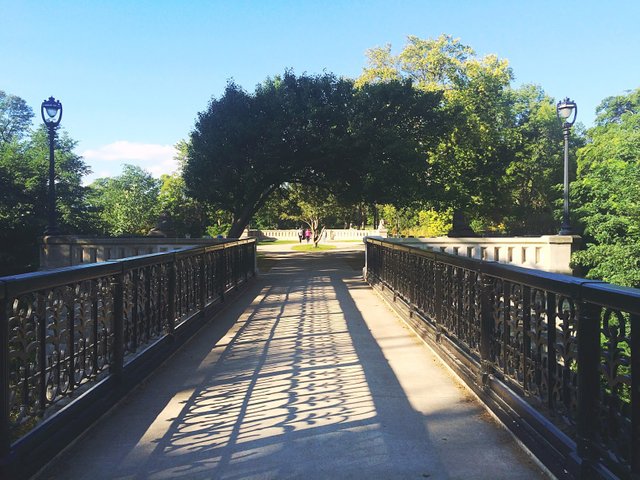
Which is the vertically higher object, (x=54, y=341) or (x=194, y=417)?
(x=54, y=341)

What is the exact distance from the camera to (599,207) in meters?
23.5

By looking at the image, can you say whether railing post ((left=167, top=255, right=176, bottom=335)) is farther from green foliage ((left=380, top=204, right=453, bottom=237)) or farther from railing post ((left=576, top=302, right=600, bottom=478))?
green foliage ((left=380, top=204, right=453, bottom=237))

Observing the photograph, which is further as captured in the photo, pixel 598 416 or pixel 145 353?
pixel 145 353

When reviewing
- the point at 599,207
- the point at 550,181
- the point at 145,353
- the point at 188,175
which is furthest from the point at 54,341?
the point at 550,181

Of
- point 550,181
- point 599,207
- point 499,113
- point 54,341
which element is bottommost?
point 54,341

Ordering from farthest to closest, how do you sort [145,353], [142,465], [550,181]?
1. [550,181]
2. [145,353]
3. [142,465]

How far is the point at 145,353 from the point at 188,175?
54.0 ft

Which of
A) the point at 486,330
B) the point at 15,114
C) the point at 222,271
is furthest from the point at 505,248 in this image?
the point at 15,114

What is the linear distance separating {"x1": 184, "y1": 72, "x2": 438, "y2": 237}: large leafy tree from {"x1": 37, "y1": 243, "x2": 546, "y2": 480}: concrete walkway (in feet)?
43.3

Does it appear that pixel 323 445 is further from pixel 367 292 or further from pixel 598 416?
pixel 367 292

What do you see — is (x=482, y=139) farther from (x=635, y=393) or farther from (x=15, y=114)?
(x=15, y=114)

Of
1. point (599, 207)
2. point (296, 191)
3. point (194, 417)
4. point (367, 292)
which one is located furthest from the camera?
point (296, 191)

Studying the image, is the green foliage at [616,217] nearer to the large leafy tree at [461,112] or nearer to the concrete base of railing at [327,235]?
the large leafy tree at [461,112]

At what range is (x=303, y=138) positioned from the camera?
63.6ft
